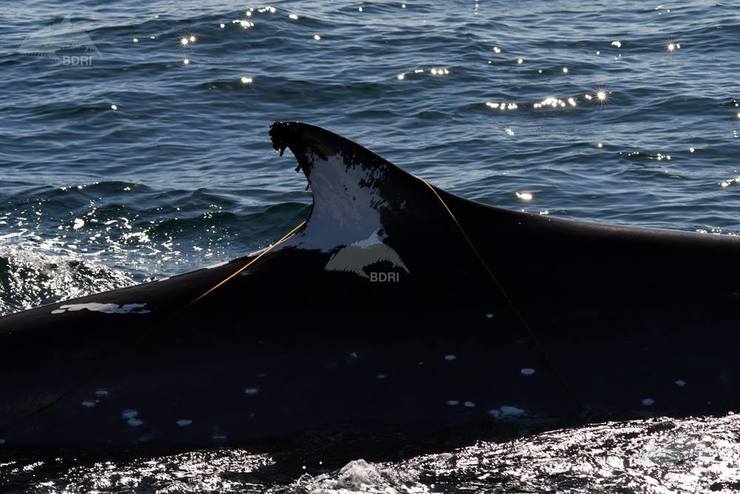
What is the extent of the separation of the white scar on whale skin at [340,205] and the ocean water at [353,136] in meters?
1.10

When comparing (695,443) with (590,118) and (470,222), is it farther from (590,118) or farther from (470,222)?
(590,118)

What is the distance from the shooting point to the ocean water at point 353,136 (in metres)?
6.08

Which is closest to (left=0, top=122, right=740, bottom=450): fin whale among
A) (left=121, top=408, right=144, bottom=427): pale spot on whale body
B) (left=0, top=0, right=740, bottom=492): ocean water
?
(left=121, top=408, right=144, bottom=427): pale spot on whale body

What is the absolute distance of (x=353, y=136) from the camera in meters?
17.8

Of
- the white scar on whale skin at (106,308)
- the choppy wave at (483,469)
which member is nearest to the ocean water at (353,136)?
the choppy wave at (483,469)

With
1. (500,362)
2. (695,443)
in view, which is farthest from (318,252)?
(695,443)

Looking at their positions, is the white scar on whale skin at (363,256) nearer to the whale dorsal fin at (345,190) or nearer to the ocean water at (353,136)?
the whale dorsal fin at (345,190)

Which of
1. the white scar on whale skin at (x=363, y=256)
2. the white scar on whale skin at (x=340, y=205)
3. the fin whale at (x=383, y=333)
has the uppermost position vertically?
the white scar on whale skin at (x=340, y=205)

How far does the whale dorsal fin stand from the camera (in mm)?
6434

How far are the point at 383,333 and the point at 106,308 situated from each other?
1354 mm

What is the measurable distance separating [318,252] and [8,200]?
360 inches

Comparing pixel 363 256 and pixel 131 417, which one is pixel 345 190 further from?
pixel 131 417

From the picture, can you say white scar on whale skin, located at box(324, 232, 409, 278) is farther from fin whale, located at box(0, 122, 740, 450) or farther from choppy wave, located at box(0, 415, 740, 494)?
choppy wave, located at box(0, 415, 740, 494)

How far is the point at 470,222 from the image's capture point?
6.53 meters
